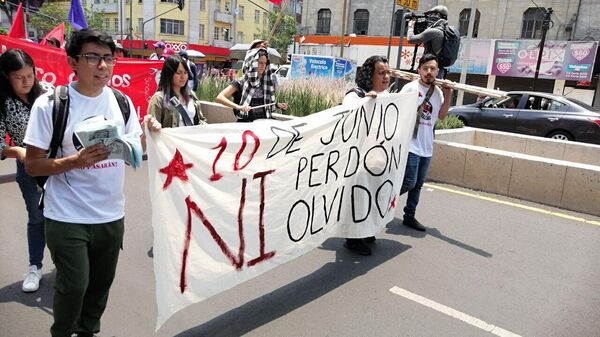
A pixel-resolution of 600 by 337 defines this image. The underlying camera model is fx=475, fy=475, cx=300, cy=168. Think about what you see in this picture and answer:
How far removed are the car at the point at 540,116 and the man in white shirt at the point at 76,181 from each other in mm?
10277

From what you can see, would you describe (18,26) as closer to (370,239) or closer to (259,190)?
(259,190)

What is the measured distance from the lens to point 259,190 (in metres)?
3.22

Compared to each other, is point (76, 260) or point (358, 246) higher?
point (76, 260)

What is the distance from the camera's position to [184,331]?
122 inches

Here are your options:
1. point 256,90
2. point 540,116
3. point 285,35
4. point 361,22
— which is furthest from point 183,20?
point 256,90

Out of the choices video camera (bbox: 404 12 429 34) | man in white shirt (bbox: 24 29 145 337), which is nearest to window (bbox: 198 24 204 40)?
video camera (bbox: 404 12 429 34)

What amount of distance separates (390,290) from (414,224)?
1547 millimetres

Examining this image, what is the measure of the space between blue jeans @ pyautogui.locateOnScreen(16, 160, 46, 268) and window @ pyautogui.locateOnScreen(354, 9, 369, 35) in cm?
3468

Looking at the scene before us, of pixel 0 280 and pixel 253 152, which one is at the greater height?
pixel 253 152

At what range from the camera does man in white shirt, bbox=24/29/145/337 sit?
2.28 metres

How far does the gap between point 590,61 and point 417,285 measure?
2523cm

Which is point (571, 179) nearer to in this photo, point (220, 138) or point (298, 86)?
point (220, 138)

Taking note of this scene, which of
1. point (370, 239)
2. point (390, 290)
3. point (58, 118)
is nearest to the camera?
point (58, 118)

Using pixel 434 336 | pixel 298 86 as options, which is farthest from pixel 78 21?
pixel 434 336
